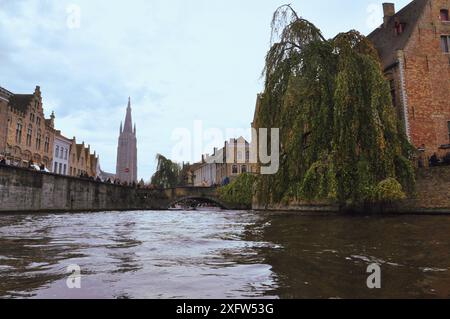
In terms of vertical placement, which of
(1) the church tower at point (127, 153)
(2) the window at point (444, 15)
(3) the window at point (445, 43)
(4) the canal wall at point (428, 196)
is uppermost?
(1) the church tower at point (127, 153)

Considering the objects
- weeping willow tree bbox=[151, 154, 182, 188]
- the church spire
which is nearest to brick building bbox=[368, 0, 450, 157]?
weeping willow tree bbox=[151, 154, 182, 188]

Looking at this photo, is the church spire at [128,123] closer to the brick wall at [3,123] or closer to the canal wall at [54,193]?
the canal wall at [54,193]

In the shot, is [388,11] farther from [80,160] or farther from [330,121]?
[80,160]

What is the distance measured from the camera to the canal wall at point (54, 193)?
22645 millimetres

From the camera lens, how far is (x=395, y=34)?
23.1m

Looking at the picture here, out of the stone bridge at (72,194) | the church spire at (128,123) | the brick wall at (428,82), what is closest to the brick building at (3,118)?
the stone bridge at (72,194)

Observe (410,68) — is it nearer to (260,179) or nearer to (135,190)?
(260,179)

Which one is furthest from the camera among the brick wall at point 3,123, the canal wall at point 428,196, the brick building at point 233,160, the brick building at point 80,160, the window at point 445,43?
the brick building at point 233,160

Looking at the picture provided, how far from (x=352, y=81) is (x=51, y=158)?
42165 mm

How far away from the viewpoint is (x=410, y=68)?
20531 millimetres

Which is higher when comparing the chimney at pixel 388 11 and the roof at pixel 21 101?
the chimney at pixel 388 11

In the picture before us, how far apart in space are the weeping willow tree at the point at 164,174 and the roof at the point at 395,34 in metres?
40.3
